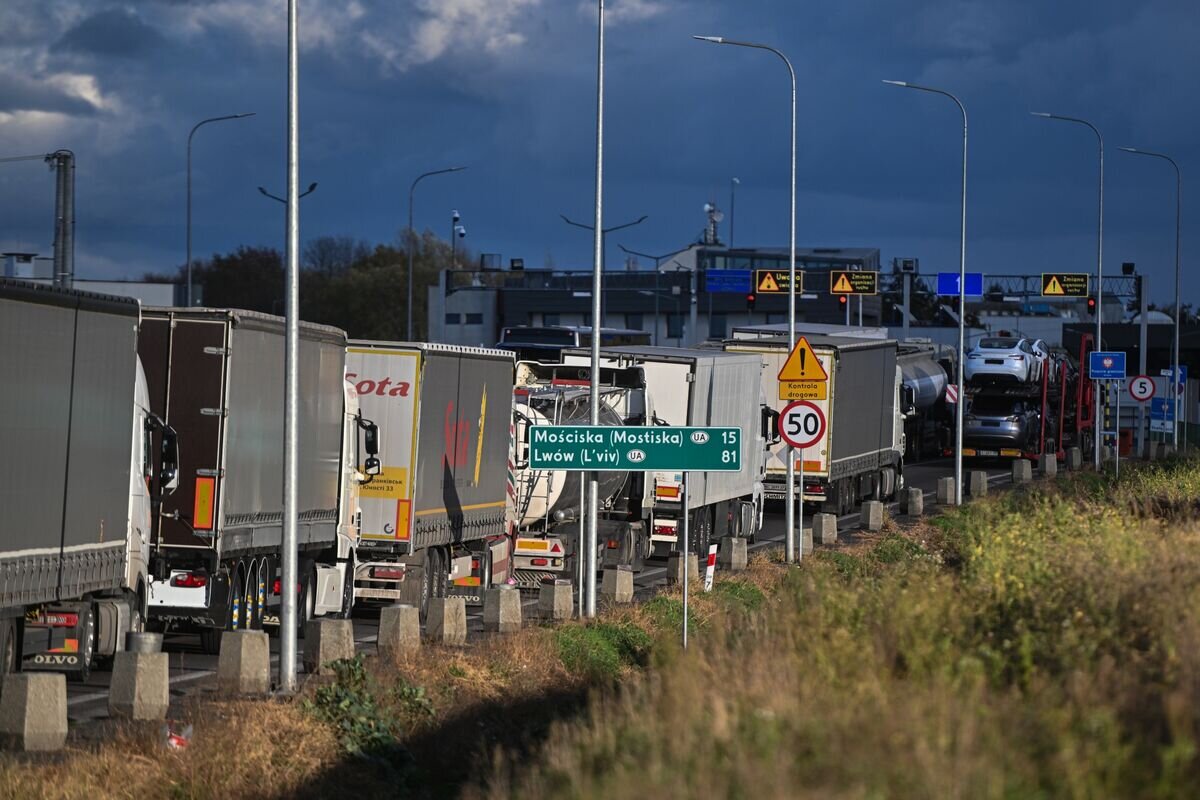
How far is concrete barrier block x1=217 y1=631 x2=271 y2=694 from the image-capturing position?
49.5 ft

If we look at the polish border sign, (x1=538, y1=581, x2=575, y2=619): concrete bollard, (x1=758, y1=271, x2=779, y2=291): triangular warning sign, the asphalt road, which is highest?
(x1=758, y1=271, x2=779, y2=291): triangular warning sign

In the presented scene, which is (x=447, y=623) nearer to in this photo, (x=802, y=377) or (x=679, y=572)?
(x=679, y=572)

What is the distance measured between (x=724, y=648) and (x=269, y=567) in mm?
9791

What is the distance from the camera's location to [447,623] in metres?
18.5

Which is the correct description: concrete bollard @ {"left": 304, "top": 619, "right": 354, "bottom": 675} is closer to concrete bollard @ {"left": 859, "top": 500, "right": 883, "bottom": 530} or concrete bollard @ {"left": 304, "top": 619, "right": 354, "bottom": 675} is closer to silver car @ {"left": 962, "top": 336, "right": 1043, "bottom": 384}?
concrete bollard @ {"left": 859, "top": 500, "right": 883, "bottom": 530}

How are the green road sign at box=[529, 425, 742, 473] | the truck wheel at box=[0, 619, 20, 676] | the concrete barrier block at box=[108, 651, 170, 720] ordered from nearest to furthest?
the concrete barrier block at box=[108, 651, 170, 720] < the truck wheel at box=[0, 619, 20, 676] < the green road sign at box=[529, 425, 742, 473]

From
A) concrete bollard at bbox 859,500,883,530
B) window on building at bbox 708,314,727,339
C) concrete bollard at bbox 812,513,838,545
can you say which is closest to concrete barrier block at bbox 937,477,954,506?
concrete bollard at bbox 859,500,883,530

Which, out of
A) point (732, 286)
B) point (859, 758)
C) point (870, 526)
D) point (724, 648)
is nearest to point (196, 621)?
point (724, 648)

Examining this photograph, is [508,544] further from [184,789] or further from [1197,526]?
[184,789]

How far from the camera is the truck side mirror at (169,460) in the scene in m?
17.5

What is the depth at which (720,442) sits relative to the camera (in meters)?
18.0

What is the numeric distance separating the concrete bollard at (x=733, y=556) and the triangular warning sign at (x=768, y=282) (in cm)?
4754

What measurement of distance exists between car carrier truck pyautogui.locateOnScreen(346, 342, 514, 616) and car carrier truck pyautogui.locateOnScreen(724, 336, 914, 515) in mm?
12864

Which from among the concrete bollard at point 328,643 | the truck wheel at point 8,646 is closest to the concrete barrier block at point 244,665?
the concrete bollard at point 328,643
